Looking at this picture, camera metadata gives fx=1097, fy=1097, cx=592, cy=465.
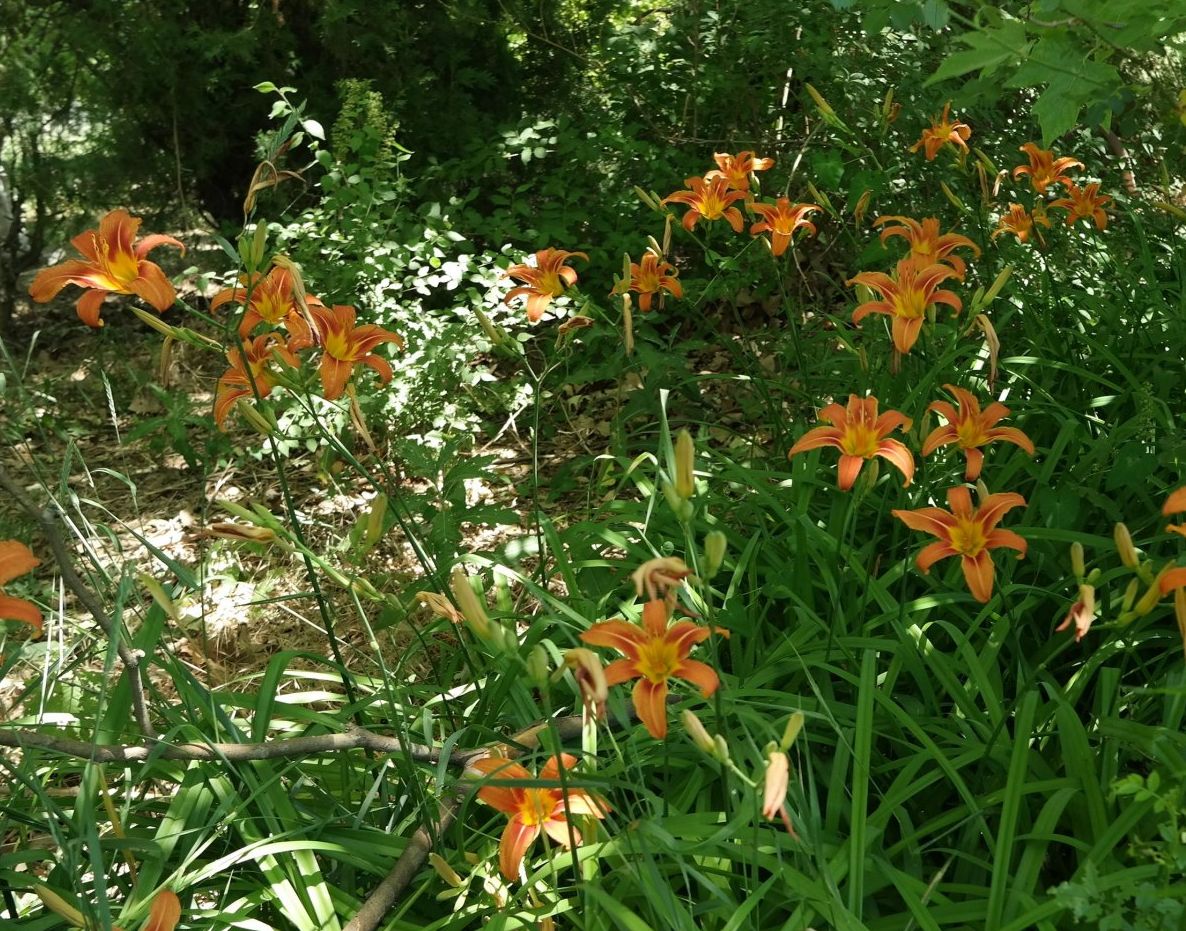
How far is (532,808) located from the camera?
1.45m

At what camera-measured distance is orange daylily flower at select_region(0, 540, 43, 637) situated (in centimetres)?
130

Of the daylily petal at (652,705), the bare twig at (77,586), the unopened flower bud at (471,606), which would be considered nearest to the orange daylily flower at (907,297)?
the daylily petal at (652,705)

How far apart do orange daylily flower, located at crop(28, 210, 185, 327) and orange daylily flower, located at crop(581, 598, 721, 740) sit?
851 millimetres

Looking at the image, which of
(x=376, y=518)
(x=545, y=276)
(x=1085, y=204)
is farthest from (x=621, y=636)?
(x=1085, y=204)

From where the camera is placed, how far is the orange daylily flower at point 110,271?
1637 mm

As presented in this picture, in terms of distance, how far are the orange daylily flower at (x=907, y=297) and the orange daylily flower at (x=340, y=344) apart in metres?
0.87

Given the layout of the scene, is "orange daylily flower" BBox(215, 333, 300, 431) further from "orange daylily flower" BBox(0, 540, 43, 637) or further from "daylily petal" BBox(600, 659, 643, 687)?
"daylily petal" BBox(600, 659, 643, 687)

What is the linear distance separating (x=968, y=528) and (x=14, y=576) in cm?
134

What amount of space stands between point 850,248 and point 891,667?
2.70 m

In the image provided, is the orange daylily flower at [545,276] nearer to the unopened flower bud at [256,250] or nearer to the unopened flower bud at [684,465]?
the unopened flower bud at [256,250]

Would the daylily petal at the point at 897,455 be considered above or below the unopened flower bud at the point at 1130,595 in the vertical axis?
above

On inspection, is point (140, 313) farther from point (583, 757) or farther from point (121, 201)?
point (121, 201)

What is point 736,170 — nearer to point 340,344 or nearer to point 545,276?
point 545,276

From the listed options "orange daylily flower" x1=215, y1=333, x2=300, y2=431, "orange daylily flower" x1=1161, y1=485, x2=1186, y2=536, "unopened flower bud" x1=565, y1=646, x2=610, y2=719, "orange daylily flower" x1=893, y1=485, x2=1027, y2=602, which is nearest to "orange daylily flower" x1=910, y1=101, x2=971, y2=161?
"orange daylily flower" x1=893, y1=485, x2=1027, y2=602
